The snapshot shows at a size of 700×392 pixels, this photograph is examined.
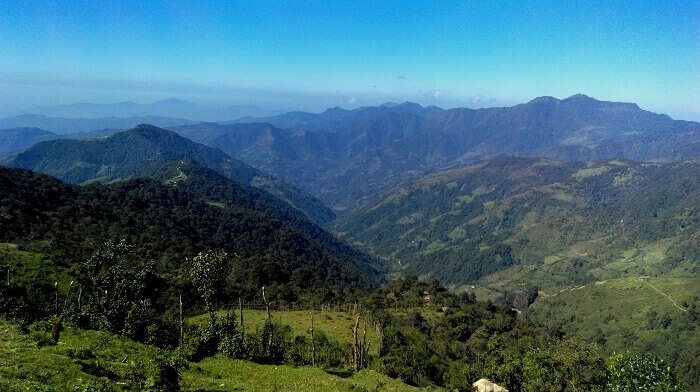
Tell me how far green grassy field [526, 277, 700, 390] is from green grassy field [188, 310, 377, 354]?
109064 mm

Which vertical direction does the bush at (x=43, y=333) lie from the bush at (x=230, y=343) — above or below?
above

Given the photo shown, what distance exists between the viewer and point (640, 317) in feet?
543

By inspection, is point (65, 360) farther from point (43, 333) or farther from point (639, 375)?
point (639, 375)

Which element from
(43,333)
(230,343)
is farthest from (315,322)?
(43,333)

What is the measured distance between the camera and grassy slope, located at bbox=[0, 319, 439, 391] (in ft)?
66.0

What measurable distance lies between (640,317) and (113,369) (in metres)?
197

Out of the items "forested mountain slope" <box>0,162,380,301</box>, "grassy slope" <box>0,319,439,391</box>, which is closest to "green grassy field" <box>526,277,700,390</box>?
"forested mountain slope" <box>0,162,380,301</box>

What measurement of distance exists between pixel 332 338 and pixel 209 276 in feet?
129

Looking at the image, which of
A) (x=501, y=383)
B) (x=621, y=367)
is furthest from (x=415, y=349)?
(x=621, y=367)

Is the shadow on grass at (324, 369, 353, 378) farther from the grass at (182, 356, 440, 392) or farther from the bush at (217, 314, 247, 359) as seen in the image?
the bush at (217, 314, 247, 359)

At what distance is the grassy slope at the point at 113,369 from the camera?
20.1 metres

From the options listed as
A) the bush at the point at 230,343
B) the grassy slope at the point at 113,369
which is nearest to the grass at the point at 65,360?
the grassy slope at the point at 113,369

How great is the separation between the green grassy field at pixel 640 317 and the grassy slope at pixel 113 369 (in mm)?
141821

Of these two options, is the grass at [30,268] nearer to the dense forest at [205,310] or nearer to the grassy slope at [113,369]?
the dense forest at [205,310]
